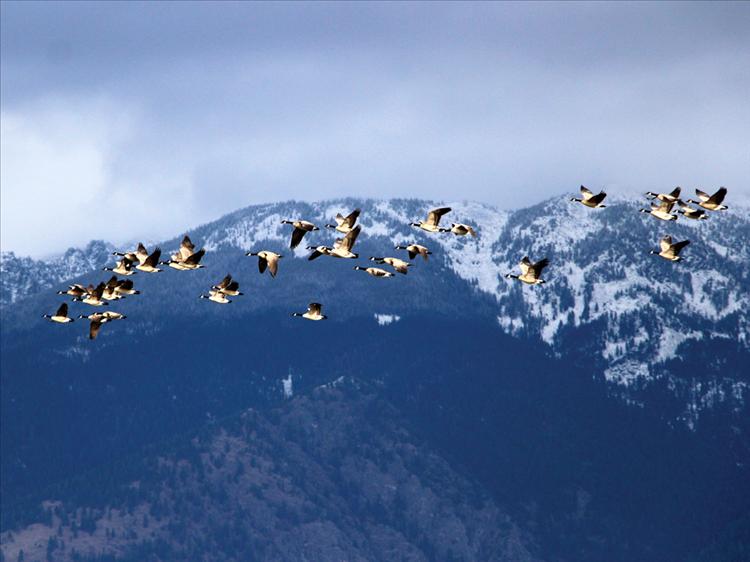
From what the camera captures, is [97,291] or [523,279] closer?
[523,279]

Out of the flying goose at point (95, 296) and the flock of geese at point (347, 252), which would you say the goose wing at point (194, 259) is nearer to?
the flock of geese at point (347, 252)

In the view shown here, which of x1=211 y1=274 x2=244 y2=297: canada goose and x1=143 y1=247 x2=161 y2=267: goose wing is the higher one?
x1=143 y1=247 x2=161 y2=267: goose wing

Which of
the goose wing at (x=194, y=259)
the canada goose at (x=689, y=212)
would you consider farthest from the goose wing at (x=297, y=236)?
the canada goose at (x=689, y=212)

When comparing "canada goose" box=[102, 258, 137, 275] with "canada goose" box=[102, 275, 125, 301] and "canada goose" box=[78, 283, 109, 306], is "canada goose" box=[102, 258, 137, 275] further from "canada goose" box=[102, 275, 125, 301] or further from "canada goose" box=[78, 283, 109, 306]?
"canada goose" box=[78, 283, 109, 306]

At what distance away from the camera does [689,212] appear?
152250 mm

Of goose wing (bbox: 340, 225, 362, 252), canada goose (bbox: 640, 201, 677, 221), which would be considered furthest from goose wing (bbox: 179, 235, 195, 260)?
canada goose (bbox: 640, 201, 677, 221)

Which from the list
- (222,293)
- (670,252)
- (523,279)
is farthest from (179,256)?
(670,252)

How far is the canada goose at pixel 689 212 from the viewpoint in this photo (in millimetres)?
150875

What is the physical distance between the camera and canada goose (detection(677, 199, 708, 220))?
495 feet

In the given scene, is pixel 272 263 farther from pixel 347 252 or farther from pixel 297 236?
pixel 347 252

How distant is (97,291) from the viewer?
552 ft

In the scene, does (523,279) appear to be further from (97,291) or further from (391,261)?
(97,291)

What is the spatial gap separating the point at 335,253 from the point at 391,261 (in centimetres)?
994

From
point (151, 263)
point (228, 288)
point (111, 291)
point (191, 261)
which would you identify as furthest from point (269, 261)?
point (111, 291)
